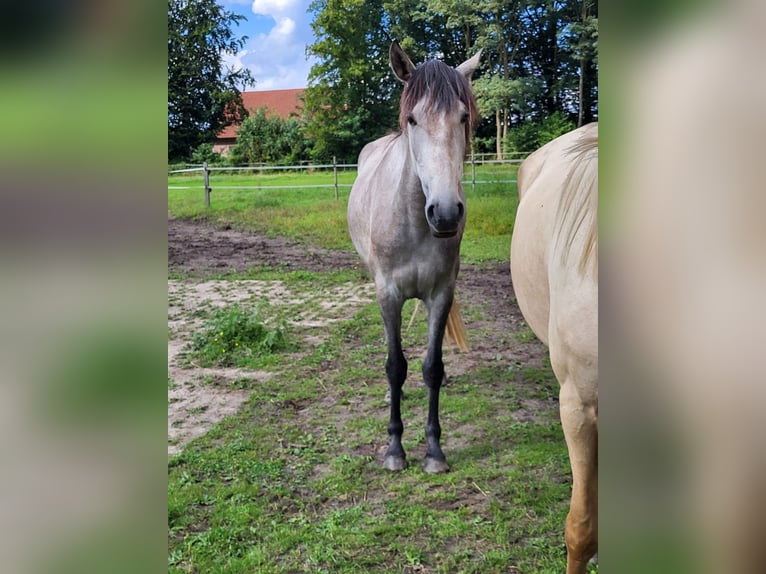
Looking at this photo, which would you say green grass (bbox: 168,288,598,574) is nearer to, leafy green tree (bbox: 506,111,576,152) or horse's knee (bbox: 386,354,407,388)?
horse's knee (bbox: 386,354,407,388)

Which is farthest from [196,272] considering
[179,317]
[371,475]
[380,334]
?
[371,475]

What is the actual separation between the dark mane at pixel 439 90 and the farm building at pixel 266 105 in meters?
0.45

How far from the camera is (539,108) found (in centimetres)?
154

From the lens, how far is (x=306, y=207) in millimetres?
2785

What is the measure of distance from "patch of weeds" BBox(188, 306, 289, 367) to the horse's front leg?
95 cm

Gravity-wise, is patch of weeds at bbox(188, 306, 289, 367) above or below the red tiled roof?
below

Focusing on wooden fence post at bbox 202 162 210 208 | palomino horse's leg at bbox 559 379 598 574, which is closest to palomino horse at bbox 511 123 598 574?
palomino horse's leg at bbox 559 379 598 574

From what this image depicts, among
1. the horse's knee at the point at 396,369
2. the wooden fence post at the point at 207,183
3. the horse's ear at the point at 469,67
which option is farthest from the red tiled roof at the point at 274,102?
the horse's knee at the point at 396,369

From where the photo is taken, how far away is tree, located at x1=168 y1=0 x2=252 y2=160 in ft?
4.81

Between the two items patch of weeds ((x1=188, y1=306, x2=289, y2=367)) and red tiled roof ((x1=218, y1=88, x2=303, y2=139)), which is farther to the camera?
patch of weeds ((x1=188, y1=306, x2=289, y2=367))

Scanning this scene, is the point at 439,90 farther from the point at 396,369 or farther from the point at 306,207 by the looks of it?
the point at 306,207

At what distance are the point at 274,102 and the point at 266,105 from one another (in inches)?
1.3
